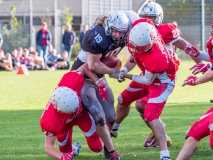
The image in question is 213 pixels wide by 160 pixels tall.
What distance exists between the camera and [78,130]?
369 inches

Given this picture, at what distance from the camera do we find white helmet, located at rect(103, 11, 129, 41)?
685 centimetres

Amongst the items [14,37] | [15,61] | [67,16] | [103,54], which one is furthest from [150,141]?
[67,16]

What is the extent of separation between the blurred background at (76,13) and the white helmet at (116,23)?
23474 mm

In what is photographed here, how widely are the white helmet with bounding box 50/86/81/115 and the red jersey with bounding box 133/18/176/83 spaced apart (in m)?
0.89

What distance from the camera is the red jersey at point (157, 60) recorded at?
6.75 meters

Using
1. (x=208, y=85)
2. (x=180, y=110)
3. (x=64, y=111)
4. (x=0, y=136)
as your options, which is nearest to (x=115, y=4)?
(x=208, y=85)

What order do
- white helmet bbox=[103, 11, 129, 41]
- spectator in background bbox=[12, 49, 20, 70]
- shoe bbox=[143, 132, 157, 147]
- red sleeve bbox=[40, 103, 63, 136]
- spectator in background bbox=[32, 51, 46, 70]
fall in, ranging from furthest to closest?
1. spectator in background bbox=[32, 51, 46, 70]
2. spectator in background bbox=[12, 49, 20, 70]
3. shoe bbox=[143, 132, 157, 147]
4. white helmet bbox=[103, 11, 129, 41]
5. red sleeve bbox=[40, 103, 63, 136]

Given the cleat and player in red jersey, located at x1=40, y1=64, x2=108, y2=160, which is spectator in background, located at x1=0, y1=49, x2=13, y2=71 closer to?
the cleat

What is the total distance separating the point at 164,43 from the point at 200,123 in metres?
1.52

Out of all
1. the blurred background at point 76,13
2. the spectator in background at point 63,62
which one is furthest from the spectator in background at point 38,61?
the blurred background at point 76,13

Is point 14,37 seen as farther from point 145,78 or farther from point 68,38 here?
point 145,78

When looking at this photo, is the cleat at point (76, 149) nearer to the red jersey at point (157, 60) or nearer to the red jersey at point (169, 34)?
the red jersey at point (157, 60)

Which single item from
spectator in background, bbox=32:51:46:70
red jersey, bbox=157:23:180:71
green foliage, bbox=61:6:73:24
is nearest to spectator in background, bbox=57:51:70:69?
spectator in background, bbox=32:51:46:70

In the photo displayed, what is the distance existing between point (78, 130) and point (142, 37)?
10.3 ft
